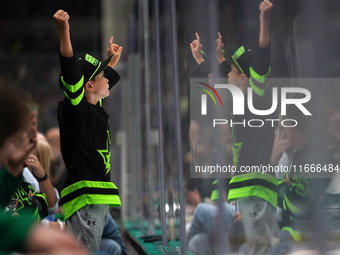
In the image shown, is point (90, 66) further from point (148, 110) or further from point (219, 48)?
point (148, 110)

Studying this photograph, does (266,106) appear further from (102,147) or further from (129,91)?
(129,91)

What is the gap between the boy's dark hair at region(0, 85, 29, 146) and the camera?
0.53 m

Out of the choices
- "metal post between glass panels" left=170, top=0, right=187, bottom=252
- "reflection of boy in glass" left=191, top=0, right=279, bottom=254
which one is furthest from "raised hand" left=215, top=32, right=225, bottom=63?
"metal post between glass panels" left=170, top=0, right=187, bottom=252

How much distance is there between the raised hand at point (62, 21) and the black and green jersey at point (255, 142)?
601mm

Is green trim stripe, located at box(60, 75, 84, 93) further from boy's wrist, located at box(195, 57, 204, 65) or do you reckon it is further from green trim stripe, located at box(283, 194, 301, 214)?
green trim stripe, located at box(283, 194, 301, 214)

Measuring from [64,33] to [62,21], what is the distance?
0.17 feet

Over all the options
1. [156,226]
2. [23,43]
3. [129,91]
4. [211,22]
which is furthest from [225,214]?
[23,43]

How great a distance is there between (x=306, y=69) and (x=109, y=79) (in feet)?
2.59

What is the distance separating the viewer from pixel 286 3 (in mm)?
1231

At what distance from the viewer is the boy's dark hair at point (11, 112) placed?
1.74ft

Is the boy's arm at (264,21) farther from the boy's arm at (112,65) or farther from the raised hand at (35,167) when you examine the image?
the raised hand at (35,167)

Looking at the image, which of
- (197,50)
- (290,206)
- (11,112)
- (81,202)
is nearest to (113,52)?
(197,50)

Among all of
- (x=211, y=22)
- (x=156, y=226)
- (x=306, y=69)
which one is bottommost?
(x=156, y=226)

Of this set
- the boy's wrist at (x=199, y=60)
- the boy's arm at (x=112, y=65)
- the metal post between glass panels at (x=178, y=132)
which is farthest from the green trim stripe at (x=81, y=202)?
the boy's wrist at (x=199, y=60)
